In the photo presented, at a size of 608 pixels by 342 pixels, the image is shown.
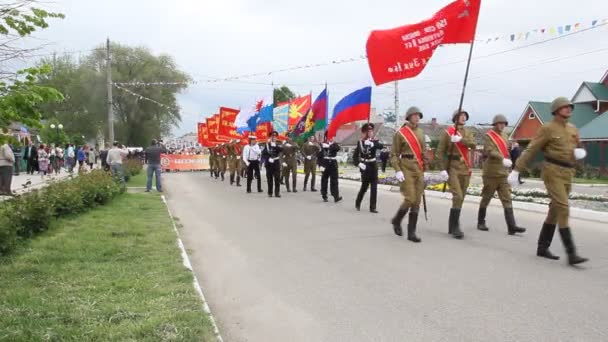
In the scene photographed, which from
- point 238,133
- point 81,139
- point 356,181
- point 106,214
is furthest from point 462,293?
point 81,139

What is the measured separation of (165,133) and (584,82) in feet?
156

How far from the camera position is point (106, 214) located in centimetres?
1081

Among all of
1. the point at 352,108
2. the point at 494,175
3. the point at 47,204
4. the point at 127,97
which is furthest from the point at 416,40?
the point at 127,97

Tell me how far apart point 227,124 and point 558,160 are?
21875 mm

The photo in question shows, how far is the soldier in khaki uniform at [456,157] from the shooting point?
8.38 meters

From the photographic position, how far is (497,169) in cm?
884

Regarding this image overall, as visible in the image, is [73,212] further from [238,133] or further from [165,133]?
[165,133]

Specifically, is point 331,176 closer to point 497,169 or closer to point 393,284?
point 497,169

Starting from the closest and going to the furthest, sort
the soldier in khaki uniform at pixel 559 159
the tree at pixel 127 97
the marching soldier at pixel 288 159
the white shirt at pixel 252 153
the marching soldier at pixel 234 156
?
the soldier in khaki uniform at pixel 559 159, the marching soldier at pixel 288 159, the white shirt at pixel 252 153, the marching soldier at pixel 234 156, the tree at pixel 127 97

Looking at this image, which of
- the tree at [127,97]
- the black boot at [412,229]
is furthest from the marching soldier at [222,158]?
the tree at [127,97]

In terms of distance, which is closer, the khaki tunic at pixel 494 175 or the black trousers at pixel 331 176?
the khaki tunic at pixel 494 175

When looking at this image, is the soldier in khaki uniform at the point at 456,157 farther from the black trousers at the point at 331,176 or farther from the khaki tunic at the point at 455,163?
the black trousers at the point at 331,176

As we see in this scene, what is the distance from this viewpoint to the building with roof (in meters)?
31.9

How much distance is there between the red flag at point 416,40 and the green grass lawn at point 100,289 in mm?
5114
